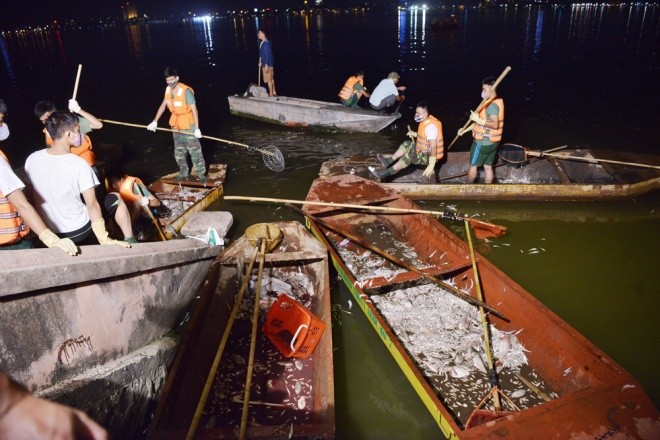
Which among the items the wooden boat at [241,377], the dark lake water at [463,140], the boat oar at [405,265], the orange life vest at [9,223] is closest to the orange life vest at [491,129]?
the dark lake water at [463,140]

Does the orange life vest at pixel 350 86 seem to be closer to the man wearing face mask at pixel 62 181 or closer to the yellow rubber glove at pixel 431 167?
the yellow rubber glove at pixel 431 167

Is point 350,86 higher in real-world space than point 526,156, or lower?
higher

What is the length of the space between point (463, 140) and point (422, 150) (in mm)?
5722

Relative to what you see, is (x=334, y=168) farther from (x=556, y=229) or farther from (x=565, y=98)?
(x=565, y=98)

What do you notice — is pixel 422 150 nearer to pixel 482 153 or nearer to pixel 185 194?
pixel 482 153

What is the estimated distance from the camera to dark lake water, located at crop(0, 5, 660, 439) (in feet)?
16.6

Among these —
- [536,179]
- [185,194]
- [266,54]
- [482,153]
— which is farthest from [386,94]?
[185,194]

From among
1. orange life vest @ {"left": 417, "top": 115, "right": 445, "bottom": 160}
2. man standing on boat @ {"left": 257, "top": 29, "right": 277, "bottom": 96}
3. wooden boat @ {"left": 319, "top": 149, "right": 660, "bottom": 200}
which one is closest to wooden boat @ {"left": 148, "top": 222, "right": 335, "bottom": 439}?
wooden boat @ {"left": 319, "top": 149, "right": 660, "bottom": 200}

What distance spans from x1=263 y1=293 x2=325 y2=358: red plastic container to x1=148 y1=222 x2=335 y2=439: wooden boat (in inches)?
4.8

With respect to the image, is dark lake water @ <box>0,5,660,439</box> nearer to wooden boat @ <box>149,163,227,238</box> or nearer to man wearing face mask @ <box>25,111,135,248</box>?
wooden boat @ <box>149,163,227,238</box>

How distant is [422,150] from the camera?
28.3 feet

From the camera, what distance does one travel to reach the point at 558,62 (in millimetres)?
26969

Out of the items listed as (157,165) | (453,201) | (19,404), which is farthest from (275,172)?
(19,404)

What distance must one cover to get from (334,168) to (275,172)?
258 cm
